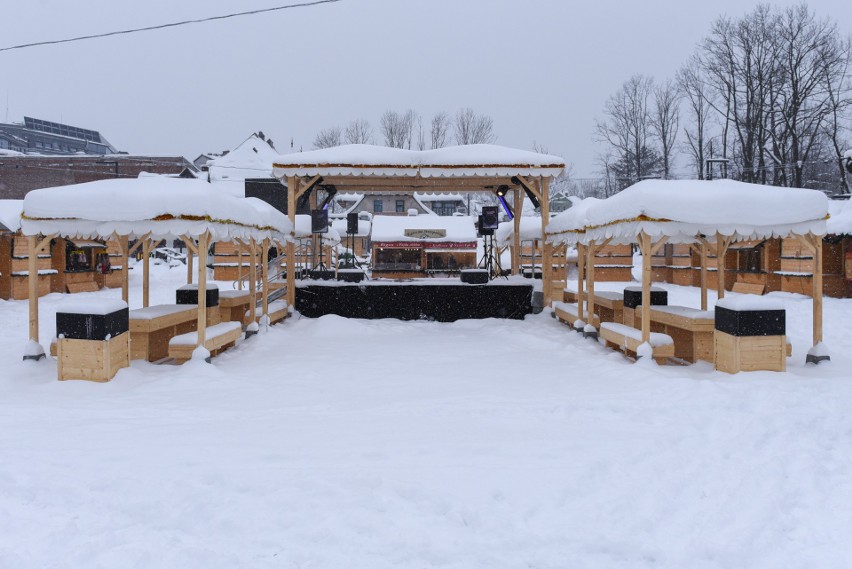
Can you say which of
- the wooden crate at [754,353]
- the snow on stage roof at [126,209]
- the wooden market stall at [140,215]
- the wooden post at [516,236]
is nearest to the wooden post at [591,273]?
the wooden crate at [754,353]

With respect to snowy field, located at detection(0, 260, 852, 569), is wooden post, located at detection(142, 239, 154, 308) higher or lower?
higher

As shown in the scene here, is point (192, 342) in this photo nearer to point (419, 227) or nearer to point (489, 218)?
point (489, 218)

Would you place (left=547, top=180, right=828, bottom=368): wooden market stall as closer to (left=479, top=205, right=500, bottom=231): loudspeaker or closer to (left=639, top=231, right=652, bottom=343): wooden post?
(left=639, top=231, right=652, bottom=343): wooden post

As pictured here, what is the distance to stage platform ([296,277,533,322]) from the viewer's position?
43.5 ft

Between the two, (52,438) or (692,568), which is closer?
(692,568)

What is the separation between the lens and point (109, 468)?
13.8 ft

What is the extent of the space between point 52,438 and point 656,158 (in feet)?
147

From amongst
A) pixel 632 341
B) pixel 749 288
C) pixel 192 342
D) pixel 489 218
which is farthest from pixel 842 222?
pixel 192 342

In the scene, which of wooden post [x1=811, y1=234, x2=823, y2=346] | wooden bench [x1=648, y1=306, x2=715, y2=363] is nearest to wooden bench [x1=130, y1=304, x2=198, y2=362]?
wooden bench [x1=648, y1=306, x2=715, y2=363]

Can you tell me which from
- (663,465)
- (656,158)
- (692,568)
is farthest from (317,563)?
(656,158)

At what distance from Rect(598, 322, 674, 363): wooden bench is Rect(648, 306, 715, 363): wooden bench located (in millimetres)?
429

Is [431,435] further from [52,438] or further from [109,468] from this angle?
[52,438]

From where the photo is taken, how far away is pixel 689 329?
8.29 metres

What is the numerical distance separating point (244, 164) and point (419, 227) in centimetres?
2310
